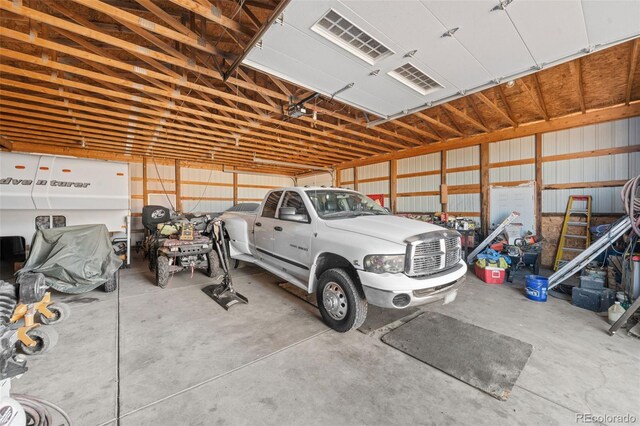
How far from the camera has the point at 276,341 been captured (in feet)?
9.53

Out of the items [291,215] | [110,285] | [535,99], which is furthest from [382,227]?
[535,99]

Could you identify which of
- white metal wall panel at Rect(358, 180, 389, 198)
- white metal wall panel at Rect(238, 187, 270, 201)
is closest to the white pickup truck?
white metal wall panel at Rect(358, 180, 389, 198)

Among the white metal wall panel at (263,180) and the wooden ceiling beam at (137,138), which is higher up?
the wooden ceiling beam at (137,138)

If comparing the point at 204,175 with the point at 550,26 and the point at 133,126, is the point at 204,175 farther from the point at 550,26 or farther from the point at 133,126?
the point at 550,26

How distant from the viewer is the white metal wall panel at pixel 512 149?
6.95m

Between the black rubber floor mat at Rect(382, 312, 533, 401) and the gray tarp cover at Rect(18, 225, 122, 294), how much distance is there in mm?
4773

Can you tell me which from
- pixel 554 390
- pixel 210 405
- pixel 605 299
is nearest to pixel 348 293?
pixel 210 405

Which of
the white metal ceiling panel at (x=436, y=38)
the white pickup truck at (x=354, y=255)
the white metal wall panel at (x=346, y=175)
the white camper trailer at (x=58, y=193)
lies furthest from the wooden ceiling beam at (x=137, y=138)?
the white pickup truck at (x=354, y=255)

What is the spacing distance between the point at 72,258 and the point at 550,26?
23.8 feet

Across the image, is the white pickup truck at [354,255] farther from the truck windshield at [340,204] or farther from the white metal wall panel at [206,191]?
the white metal wall panel at [206,191]

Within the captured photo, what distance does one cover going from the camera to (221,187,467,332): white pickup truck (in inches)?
107

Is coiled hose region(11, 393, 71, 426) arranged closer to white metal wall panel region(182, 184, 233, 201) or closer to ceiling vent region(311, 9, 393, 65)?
ceiling vent region(311, 9, 393, 65)

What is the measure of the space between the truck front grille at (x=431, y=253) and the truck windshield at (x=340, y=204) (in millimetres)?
1194

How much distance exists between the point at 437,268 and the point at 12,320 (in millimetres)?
4681
